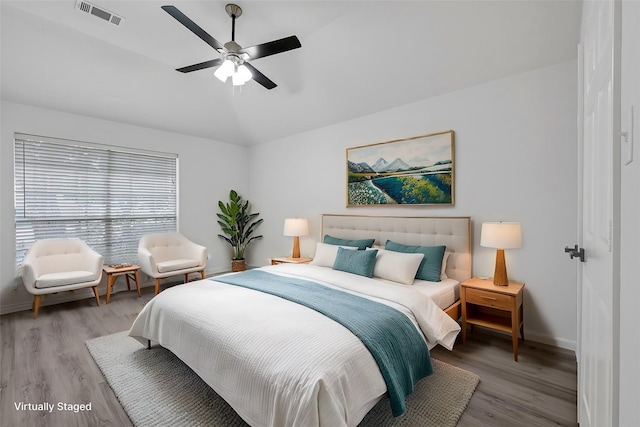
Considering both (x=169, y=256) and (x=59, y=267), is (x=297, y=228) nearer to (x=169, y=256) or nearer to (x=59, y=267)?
(x=169, y=256)

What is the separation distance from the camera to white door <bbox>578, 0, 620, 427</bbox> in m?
0.78

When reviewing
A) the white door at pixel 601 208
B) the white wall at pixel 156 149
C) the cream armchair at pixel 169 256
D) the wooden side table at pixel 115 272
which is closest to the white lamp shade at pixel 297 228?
the cream armchair at pixel 169 256

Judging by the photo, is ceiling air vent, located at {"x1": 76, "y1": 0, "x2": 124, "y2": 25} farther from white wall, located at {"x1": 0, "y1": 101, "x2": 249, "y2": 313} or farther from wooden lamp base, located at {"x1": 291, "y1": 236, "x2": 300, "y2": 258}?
wooden lamp base, located at {"x1": 291, "y1": 236, "x2": 300, "y2": 258}

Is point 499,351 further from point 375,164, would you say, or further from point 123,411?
point 123,411

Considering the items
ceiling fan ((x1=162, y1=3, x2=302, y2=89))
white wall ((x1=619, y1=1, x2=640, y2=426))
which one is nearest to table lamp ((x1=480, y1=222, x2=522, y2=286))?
white wall ((x1=619, y1=1, x2=640, y2=426))

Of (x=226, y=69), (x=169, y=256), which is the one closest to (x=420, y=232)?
(x=226, y=69)

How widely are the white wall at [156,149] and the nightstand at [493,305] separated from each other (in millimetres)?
4337

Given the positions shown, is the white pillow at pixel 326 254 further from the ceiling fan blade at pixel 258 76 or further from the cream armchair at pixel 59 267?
the cream armchair at pixel 59 267

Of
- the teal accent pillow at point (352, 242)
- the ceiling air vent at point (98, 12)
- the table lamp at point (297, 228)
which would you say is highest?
the ceiling air vent at point (98, 12)

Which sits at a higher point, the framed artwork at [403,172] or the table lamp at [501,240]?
the framed artwork at [403,172]

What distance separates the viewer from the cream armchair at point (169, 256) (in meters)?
4.06

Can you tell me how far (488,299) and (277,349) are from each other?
204 centimetres

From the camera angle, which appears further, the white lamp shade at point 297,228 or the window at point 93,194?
the white lamp shade at point 297,228

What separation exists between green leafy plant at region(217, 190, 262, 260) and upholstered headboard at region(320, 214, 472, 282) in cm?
211
